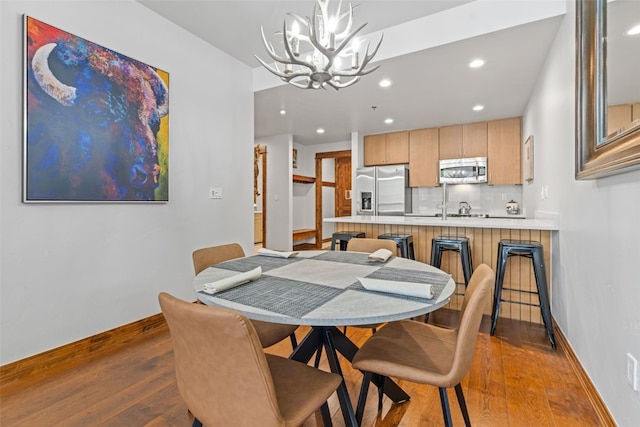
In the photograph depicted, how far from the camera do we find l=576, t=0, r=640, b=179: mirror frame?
1.29 m

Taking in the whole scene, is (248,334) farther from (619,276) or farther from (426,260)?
(426,260)

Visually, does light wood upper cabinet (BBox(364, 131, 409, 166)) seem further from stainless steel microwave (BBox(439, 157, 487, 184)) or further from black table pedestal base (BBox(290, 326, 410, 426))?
black table pedestal base (BBox(290, 326, 410, 426))

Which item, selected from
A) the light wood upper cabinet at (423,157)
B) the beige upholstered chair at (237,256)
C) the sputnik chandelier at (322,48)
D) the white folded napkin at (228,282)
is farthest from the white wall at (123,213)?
the light wood upper cabinet at (423,157)

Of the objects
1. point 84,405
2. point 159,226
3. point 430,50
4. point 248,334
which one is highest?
point 430,50

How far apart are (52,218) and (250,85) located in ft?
7.73

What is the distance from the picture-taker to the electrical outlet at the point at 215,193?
3070mm

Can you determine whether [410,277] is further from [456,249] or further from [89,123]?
[89,123]

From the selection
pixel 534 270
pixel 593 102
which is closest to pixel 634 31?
pixel 593 102

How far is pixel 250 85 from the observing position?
11.7ft

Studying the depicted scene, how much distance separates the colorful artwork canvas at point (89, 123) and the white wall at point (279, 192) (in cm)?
337

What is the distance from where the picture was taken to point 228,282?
4.17 feet

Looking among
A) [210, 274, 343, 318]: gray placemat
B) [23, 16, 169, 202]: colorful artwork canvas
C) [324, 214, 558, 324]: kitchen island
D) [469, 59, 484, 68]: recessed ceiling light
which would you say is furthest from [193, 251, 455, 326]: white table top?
[469, 59, 484, 68]: recessed ceiling light

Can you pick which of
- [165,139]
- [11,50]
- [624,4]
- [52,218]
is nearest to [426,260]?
[624,4]

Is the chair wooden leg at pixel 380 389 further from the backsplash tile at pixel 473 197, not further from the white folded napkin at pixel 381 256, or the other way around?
the backsplash tile at pixel 473 197
